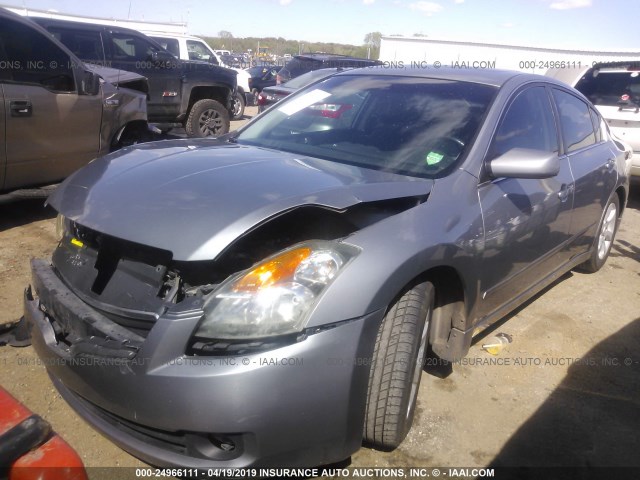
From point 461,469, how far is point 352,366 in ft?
2.91

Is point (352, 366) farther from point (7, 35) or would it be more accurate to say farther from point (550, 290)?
point (7, 35)

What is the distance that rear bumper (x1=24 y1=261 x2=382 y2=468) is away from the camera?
5.70 ft

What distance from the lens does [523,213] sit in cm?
288

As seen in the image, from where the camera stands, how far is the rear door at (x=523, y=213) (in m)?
2.68

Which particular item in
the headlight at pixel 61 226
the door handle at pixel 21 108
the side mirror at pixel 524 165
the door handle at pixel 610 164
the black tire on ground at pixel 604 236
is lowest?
the black tire on ground at pixel 604 236

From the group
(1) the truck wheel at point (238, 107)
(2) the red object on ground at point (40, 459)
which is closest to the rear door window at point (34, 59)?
(2) the red object on ground at point (40, 459)

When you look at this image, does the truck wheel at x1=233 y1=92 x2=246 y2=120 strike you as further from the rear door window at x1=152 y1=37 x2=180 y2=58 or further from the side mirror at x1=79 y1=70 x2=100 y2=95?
the side mirror at x1=79 y1=70 x2=100 y2=95

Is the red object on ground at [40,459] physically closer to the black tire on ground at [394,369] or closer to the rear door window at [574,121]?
the black tire on ground at [394,369]

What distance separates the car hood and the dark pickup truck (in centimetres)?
656

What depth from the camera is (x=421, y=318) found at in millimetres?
2242

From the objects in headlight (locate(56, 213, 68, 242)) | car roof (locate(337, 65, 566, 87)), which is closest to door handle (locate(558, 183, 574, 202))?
car roof (locate(337, 65, 566, 87))

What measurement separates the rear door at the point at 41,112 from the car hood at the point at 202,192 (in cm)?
237

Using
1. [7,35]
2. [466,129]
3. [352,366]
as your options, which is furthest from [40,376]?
[7,35]

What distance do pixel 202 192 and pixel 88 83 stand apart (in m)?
3.64
